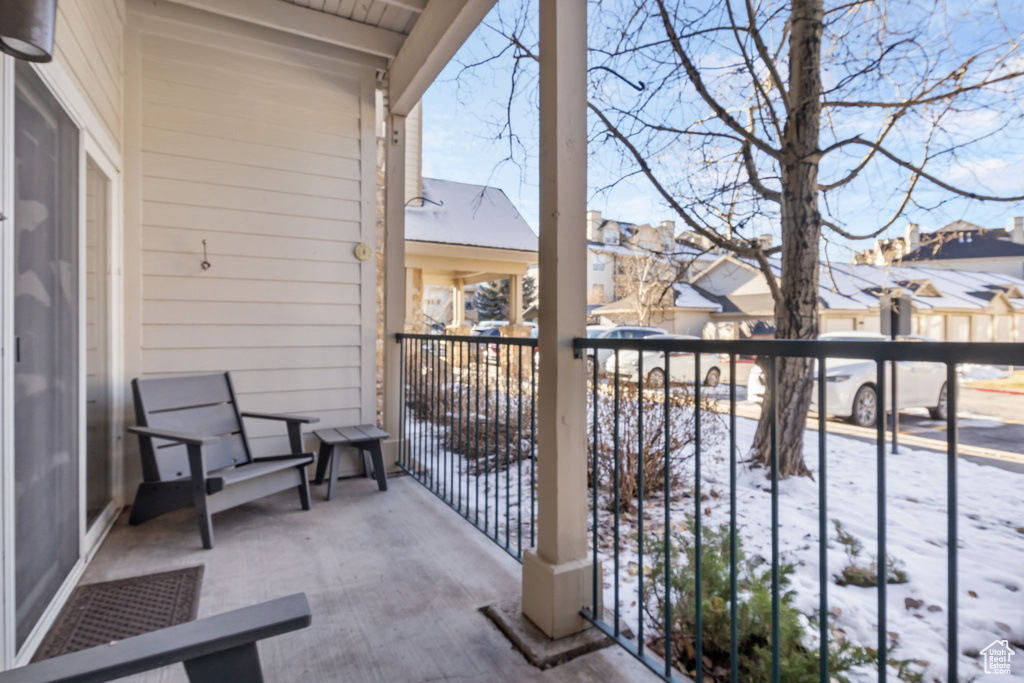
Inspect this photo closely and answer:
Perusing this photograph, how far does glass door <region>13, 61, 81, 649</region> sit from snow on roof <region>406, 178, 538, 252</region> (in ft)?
17.3

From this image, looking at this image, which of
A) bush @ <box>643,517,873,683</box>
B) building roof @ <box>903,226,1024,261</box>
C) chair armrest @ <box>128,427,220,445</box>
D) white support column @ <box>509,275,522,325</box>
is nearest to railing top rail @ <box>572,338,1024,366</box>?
bush @ <box>643,517,873,683</box>

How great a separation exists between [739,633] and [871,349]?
4.00 feet

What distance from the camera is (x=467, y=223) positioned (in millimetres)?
7836

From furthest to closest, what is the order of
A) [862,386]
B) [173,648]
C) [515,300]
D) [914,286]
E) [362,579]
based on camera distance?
[515,300]
[914,286]
[862,386]
[362,579]
[173,648]

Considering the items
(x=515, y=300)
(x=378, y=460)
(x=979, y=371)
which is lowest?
(x=378, y=460)

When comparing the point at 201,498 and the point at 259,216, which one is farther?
the point at 259,216

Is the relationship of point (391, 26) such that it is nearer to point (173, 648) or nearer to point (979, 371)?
point (173, 648)

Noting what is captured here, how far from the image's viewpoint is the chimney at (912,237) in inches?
154

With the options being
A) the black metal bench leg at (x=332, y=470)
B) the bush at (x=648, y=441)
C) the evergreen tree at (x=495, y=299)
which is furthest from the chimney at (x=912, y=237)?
the evergreen tree at (x=495, y=299)

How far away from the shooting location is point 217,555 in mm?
2373

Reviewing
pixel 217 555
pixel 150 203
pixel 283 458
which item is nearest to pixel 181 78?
pixel 150 203

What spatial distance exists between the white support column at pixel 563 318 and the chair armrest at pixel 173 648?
1072 mm

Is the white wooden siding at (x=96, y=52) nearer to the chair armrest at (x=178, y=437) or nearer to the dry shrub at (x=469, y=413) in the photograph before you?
the chair armrest at (x=178, y=437)

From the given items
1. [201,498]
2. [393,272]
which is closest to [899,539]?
[393,272]
